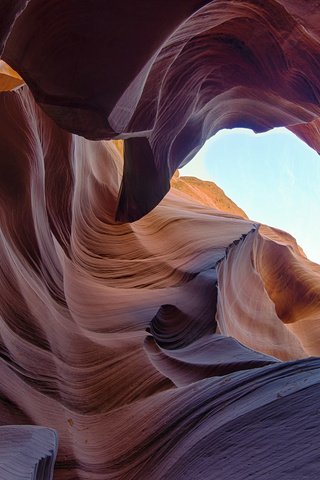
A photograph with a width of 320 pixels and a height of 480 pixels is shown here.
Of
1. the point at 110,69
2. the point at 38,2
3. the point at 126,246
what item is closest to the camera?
the point at 38,2

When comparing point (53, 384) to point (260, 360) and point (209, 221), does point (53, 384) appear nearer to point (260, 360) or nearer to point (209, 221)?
point (260, 360)

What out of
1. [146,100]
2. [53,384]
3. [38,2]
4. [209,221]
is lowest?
[209,221]

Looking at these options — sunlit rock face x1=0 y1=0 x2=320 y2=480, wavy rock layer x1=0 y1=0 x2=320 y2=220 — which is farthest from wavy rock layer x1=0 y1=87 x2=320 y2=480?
wavy rock layer x1=0 y1=0 x2=320 y2=220

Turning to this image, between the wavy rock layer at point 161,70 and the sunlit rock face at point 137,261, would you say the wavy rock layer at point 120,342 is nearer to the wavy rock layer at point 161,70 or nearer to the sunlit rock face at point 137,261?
the sunlit rock face at point 137,261

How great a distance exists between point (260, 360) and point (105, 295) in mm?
1437

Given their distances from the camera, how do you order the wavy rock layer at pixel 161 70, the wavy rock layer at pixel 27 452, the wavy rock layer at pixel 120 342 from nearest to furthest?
1. the wavy rock layer at pixel 27 452
2. the wavy rock layer at pixel 120 342
3. the wavy rock layer at pixel 161 70

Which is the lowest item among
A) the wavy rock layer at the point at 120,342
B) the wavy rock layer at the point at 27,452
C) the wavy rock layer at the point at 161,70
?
the wavy rock layer at the point at 120,342

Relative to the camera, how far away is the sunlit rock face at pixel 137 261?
5.85ft

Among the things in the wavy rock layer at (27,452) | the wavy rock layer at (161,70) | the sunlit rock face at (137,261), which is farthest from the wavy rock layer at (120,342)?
the wavy rock layer at (161,70)

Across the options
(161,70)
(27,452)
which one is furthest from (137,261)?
(27,452)

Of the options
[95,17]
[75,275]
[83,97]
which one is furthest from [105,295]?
[95,17]

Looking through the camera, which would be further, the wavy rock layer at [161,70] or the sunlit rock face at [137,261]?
the wavy rock layer at [161,70]

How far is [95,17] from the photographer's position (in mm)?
2123

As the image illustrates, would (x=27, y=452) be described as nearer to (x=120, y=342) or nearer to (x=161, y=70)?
(x=120, y=342)
